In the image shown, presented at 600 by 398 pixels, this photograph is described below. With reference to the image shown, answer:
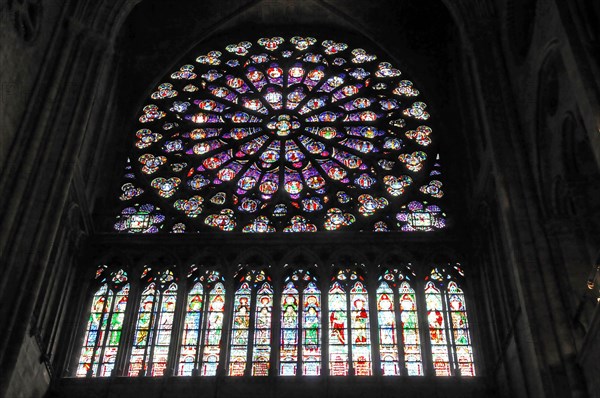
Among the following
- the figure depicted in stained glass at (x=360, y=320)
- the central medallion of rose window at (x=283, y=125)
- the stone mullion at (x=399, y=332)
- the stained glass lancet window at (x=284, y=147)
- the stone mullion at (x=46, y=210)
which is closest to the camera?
the stone mullion at (x=46, y=210)

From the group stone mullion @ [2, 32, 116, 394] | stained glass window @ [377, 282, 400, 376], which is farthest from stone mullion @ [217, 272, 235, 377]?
stone mullion @ [2, 32, 116, 394]

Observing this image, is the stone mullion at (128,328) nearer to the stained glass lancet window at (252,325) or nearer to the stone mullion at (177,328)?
the stone mullion at (177,328)

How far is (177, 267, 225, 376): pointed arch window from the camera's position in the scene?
12.6 m

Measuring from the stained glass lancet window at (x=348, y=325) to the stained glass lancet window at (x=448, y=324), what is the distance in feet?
3.52

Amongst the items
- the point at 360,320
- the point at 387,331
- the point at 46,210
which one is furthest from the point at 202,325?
the point at 46,210

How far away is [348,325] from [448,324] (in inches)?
64.8

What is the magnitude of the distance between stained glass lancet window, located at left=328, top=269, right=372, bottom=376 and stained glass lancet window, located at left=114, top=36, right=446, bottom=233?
130cm

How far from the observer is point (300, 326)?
12945 millimetres

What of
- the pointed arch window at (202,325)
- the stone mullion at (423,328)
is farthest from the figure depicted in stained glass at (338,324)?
the pointed arch window at (202,325)

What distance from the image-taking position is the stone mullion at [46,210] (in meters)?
9.89

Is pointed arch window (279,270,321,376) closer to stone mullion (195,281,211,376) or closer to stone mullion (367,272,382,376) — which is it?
stone mullion (367,272,382,376)

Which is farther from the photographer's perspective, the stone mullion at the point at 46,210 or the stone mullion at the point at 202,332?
the stone mullion at the point at 202,332

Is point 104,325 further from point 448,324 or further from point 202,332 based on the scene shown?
point 448,324

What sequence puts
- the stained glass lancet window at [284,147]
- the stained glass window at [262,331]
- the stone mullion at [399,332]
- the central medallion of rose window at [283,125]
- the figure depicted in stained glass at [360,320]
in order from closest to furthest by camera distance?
the stone mullion at [399,332]
the stained glass window at [262,331]
the figure depicted in stained glass at [360,320]
the stained glass lancet window at [284,147]
the central medallion of rose window at [283,125]
